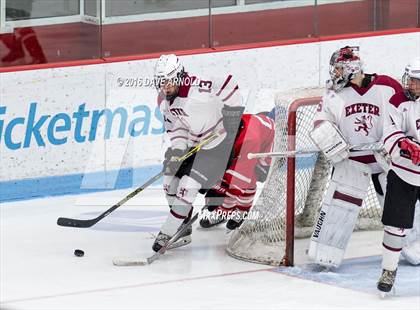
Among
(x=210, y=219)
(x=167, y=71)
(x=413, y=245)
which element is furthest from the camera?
(x=210, y=219)

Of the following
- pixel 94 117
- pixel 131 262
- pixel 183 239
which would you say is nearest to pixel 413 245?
pixel 183 239

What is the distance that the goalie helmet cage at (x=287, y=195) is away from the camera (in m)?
5.80

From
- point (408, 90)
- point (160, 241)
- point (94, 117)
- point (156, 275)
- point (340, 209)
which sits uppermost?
point (408, 90)

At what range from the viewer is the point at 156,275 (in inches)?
224

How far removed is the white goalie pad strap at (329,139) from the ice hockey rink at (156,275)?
58cm

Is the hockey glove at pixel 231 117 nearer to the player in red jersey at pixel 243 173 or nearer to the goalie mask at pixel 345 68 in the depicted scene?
the player in red jersey at pixel 243 173

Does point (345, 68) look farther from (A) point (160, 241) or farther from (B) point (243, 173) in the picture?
(A) point (160, 241)

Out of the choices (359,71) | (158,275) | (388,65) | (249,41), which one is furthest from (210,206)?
Answer: (388,65)

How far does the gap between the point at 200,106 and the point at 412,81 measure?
1292 millimetres

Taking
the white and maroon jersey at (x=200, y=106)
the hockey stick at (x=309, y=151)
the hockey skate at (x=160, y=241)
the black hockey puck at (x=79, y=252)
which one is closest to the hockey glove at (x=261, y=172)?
the white and maroon jersey at (x=200, y=106)

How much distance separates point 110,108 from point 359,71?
2366 millimetres

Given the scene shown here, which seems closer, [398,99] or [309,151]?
[398,99]

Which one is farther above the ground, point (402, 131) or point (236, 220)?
point (402, 131)

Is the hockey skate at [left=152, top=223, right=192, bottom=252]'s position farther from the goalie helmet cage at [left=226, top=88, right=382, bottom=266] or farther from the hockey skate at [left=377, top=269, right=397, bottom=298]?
the hockey skate at [left=377, top=269, right=397, bottom=298]
